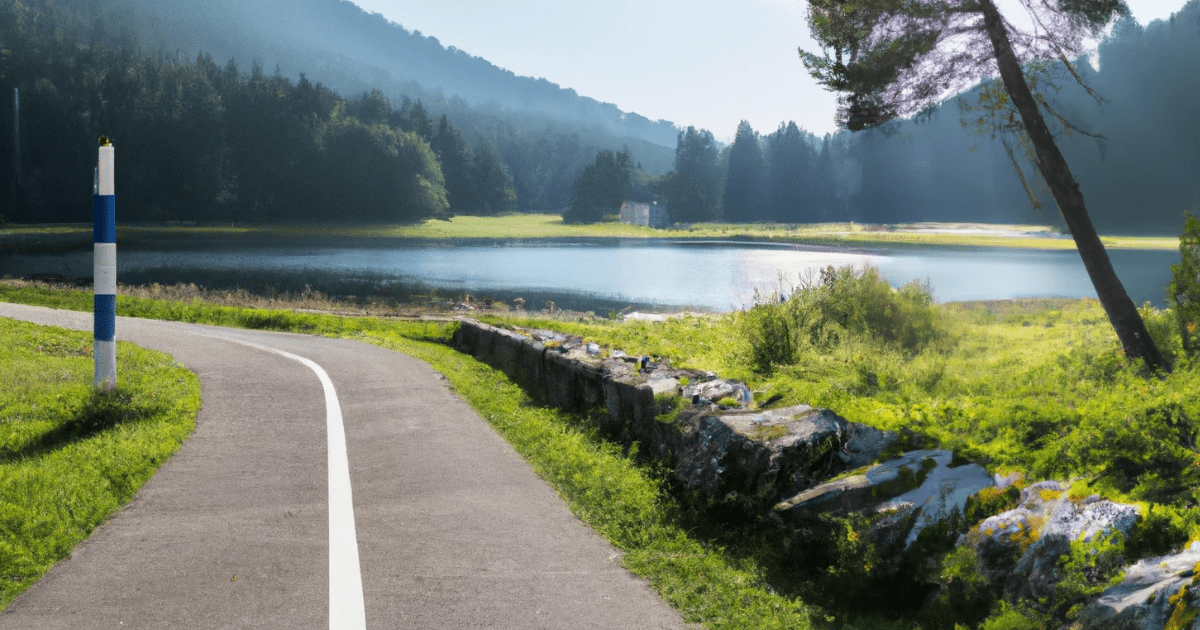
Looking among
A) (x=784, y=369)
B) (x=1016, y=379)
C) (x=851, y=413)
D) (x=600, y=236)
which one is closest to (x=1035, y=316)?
(x=1016, y=379)

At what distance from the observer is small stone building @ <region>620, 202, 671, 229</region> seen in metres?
143

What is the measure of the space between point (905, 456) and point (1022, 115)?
374 inches

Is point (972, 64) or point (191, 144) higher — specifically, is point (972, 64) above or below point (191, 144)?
below

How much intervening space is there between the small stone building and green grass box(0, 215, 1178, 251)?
7.95 ft

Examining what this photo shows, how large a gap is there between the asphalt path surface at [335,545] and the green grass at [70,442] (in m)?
0.15

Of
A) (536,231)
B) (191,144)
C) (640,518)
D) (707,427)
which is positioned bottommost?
(640,518)

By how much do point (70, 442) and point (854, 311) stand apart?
11.1 m

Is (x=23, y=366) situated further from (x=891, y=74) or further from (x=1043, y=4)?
(x=1043, y=4)

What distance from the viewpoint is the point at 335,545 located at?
4.52 m

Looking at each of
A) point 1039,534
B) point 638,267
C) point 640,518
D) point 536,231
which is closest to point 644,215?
point 536,231

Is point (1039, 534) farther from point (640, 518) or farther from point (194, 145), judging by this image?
point (194, 145)

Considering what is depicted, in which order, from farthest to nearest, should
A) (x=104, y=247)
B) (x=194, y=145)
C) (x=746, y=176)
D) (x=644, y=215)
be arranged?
1. (x=644, y=215)
2. (x=194, y=145)
3. (x=746, y=176)
4. (x=104, y=247)

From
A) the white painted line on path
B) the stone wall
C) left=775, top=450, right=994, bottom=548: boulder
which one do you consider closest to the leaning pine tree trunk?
the stone wall

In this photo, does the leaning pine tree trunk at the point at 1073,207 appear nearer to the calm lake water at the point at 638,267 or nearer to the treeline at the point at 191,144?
the calm lake water at the point at 638,267
